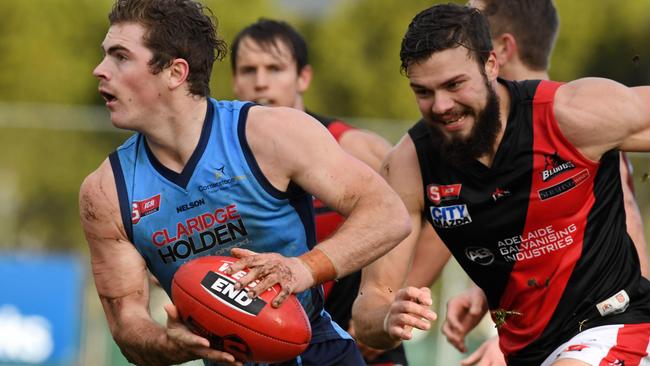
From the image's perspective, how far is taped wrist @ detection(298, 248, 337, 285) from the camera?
489cm

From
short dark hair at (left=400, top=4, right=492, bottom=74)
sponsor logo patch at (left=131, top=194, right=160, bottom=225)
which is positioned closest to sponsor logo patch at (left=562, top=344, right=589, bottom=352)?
short dark hair at (left=400, top=4, right=492, bottom=74)

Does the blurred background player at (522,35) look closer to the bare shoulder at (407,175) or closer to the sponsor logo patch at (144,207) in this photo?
the bare shoulder at (407,175)

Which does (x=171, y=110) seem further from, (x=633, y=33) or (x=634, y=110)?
(x=633, y=33)

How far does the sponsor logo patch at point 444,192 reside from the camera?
5789 millimetres

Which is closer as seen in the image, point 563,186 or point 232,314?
point 232,314

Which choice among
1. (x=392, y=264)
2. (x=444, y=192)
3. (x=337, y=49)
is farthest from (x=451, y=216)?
(x=337, y=49)

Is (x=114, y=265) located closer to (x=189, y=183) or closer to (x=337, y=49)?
(x=189, y=183)

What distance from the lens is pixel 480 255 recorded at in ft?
19.2

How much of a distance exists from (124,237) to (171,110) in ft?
1.93

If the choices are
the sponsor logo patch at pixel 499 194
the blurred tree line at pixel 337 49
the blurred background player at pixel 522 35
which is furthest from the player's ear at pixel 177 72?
the blurred tree line at pixel 337 49

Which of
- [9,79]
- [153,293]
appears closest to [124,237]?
[153,293]

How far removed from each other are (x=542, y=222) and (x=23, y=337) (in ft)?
29.6

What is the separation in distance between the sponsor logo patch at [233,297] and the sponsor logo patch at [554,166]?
1.67 metres

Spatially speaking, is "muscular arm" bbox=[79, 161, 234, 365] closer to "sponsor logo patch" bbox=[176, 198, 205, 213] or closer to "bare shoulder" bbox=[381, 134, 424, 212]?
"sponsor logo patch" bbox=[176, 198, 205, 213]
